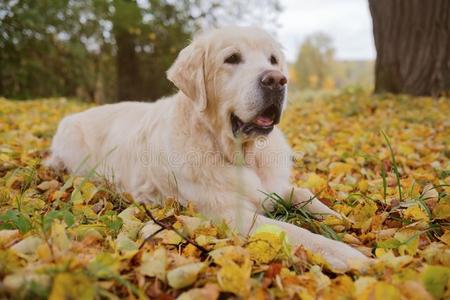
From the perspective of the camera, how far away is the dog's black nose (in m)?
2.65

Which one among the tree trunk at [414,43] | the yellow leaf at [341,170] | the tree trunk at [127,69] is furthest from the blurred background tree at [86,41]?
the yellow leaf at [341,170]

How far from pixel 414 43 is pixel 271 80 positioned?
6.25m

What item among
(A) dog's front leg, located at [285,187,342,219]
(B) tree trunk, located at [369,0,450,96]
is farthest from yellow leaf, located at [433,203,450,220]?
(B) tree trunk, located at [369,0,450,96]

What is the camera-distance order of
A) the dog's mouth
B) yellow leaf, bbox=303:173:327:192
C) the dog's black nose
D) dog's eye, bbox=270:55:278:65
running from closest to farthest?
the dog's black nose
the dog's mouth
dog's eye, bbox=270:55:278:65
yellow leaf, bbox=303:173:327:192

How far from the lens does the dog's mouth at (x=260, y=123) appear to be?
2.79m

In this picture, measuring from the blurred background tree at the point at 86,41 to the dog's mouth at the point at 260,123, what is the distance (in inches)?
320

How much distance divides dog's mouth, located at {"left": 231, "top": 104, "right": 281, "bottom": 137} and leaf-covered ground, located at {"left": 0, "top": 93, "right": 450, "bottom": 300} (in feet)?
1.55

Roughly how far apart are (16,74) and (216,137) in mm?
10643

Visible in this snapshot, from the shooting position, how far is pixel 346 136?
562 cm

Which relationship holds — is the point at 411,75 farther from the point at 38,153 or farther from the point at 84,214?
the point at 84,214

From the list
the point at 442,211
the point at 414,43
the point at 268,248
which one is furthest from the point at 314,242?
the point at 414,43

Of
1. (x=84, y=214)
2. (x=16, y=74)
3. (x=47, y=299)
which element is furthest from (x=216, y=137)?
(x=16, y=74)

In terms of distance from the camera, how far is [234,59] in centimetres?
290

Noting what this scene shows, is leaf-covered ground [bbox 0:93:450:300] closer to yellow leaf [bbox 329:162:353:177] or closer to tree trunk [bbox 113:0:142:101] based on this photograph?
yellow leaf [bbox 329:162:353:177]
